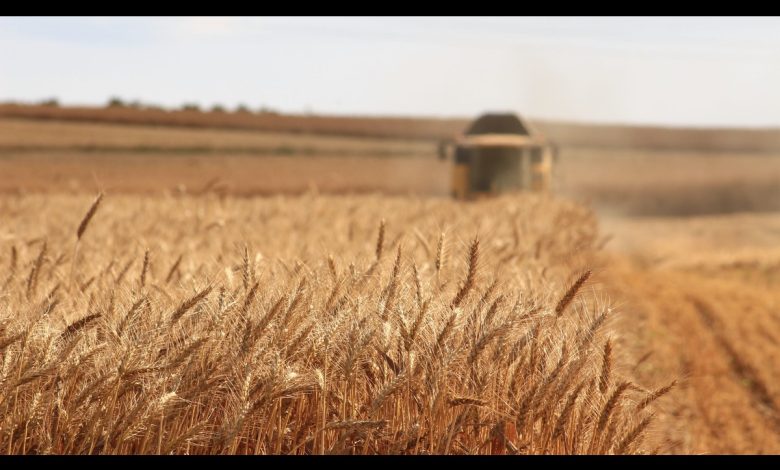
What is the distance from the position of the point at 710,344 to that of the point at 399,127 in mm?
37617

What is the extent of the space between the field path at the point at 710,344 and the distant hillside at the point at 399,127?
26.4 meters

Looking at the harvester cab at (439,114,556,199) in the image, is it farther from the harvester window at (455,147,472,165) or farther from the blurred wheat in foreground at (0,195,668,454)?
the blurred wheat in foreground at (0,195,668,454)

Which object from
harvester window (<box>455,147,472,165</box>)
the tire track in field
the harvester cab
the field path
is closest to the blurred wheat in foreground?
the field path

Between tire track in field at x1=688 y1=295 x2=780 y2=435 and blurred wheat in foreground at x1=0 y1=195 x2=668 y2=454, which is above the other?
blurred wheat in foreground at x1=0 y1=195 x2=668 y2=454

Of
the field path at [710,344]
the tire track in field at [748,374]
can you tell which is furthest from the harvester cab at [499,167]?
the tire track in field at [748,374]

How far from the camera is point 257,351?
2.58 metres

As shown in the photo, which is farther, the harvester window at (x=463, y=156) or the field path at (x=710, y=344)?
the harvester window at (x=463, y=156)

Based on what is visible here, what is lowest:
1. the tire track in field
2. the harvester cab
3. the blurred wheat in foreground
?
the tire track in field

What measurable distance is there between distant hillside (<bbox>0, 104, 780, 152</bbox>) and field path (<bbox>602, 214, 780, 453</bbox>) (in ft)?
86.5

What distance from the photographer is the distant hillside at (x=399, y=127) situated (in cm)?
3944

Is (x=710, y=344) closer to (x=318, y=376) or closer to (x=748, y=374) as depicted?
(x=748, y=374)

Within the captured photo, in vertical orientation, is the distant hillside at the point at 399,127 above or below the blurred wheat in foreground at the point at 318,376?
below

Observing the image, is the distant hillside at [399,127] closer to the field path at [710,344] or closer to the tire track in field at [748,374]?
the field path at [710,344]

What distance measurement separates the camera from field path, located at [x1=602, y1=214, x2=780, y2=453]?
8.05m
